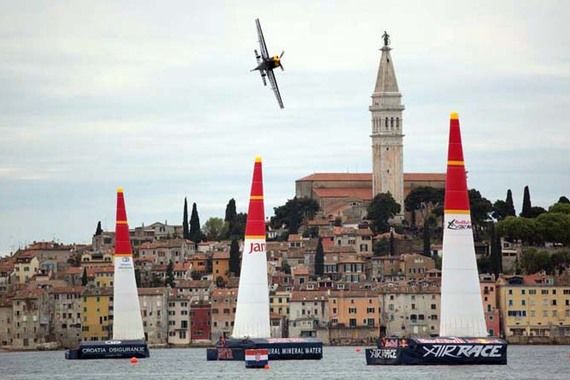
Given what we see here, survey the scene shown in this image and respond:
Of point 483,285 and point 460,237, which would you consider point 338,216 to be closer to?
point 483,285

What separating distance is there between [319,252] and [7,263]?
82.6 feet

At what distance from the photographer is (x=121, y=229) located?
3159 inches

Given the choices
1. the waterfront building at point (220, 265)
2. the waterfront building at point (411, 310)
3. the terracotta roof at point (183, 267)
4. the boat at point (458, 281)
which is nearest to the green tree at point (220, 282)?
the waterfront building at point (220, 265)

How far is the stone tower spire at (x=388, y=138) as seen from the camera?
162 meters

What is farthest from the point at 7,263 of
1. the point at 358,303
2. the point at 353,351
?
the point at 353,351

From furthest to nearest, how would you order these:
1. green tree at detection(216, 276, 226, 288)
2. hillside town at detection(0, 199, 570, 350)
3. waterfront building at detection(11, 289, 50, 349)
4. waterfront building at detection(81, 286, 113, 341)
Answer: green tree at detection(216, 276, 226, 288) → waterfront building at detection(81, 286, 113, 341) → waterfront building at detection(11, 289, 50, 349) → hillside town at detection(0, 199, 570, 350)

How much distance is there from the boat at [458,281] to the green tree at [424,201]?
95.3 metres

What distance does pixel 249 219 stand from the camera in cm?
7125

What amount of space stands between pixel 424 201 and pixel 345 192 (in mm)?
12325

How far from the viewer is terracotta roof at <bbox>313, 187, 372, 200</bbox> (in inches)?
6644

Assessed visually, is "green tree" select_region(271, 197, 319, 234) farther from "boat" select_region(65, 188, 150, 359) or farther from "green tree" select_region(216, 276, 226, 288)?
"boat" select_region(65, 188, 150, 359)

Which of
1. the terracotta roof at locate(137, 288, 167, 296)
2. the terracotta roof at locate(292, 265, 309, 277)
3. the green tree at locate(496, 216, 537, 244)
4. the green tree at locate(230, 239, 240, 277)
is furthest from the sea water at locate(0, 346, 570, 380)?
the green tree at locate(496, 216, 537, 244)

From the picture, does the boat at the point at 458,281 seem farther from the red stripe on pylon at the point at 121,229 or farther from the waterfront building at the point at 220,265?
the waterfront building at the point at 220,265

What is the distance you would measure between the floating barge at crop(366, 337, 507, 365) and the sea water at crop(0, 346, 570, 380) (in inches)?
17.8
